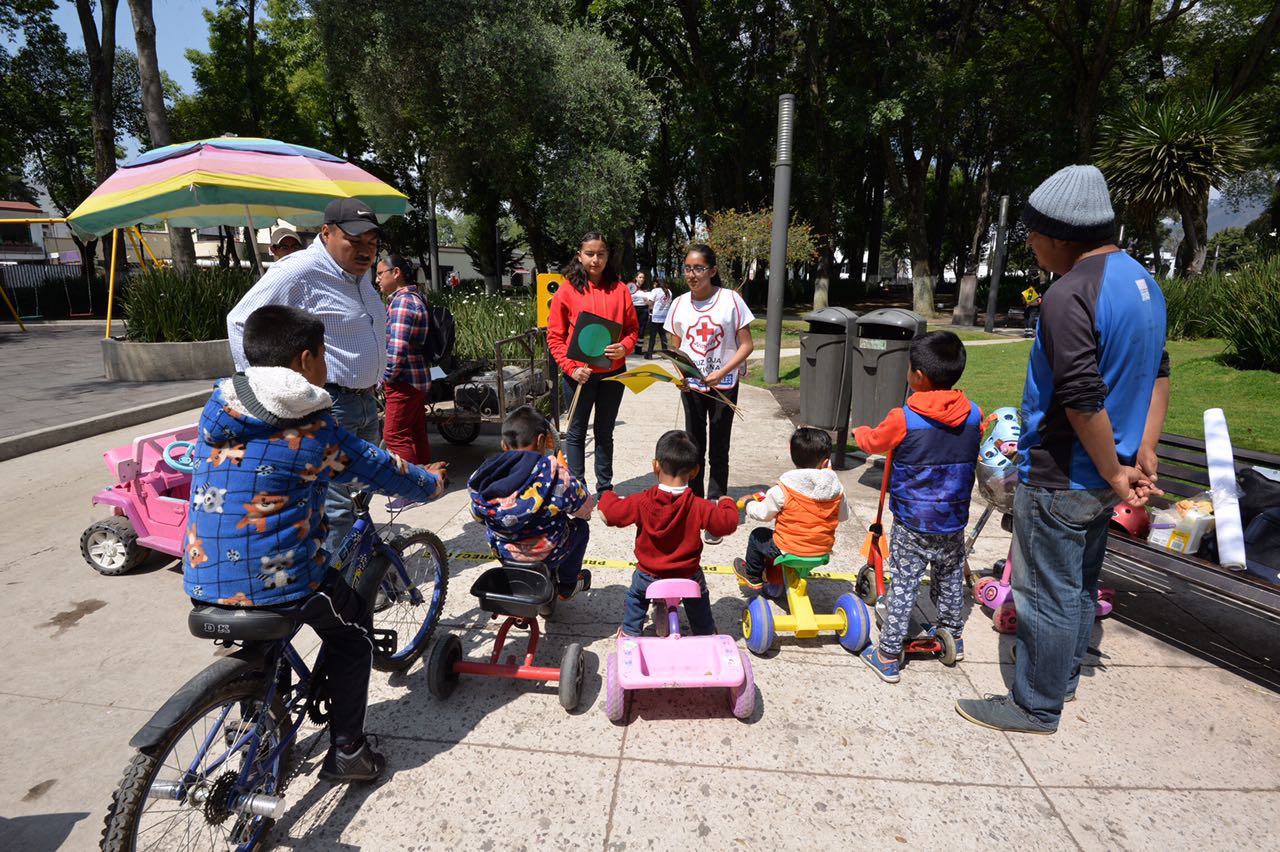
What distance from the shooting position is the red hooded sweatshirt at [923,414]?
9.80 feet

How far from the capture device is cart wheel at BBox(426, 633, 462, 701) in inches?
110

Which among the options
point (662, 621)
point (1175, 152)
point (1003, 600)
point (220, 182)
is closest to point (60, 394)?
point (220, 182)

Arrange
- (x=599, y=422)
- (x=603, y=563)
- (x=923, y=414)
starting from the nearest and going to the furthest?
(x=923, y=414)
(x=603, y=563)
(x=599, y=422)

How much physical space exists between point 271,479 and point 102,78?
18933 mm

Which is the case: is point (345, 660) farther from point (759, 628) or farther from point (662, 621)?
point (759, 628)

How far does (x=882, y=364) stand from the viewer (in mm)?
6059

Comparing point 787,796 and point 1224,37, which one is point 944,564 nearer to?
point 787,796

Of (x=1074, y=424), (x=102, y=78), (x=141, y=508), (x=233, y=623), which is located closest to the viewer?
(x=233, y=623)

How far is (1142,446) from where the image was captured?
2.56 metres

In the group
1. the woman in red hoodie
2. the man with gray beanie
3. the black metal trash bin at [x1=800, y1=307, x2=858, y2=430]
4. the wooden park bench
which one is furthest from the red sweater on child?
the black metal trash bin at [x1=800, y1=307, x2=858, y2=430]

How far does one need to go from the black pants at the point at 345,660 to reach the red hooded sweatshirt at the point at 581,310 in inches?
99.7

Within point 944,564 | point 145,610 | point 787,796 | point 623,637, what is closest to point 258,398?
Answer: point 623,637

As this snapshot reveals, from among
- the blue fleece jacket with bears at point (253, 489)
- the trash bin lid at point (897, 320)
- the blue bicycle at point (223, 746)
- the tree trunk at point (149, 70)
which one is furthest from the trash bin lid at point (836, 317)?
the tree trunk at point (149, 70)

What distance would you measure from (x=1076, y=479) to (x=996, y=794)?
3.86 feet
